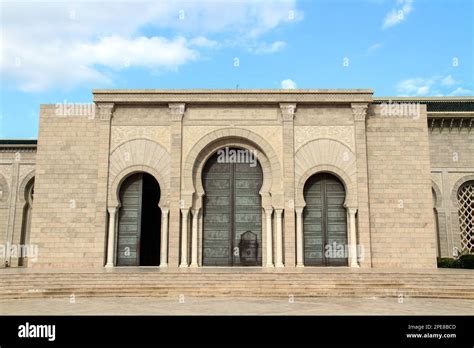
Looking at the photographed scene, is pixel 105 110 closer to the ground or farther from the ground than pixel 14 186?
farther from the ground

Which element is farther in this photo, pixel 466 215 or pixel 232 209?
pixel 466 215

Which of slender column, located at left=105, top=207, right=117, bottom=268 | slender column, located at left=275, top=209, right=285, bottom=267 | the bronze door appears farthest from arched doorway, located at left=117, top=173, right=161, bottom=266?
slender column, located at left=275, top=209, right=285, bottom=267

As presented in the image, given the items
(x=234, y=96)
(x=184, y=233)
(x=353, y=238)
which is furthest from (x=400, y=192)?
(x=184, y=233)

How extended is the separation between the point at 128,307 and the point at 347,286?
Result: 617cm

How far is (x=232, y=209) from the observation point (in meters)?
17.5

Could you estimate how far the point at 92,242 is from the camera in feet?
54.5

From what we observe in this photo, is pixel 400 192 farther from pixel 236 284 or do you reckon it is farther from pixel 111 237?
pixel 111 237

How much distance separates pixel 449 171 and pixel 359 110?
8.33 metres

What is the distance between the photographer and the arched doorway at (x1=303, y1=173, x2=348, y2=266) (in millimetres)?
17094

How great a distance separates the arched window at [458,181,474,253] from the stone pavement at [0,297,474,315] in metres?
12.1

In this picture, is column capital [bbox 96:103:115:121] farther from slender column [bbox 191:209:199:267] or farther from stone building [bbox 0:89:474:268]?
slender column [bbox 191:209:199:267]

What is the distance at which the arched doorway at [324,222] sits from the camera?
673 inches

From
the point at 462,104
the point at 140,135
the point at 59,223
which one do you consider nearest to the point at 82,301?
the point at 59,223
